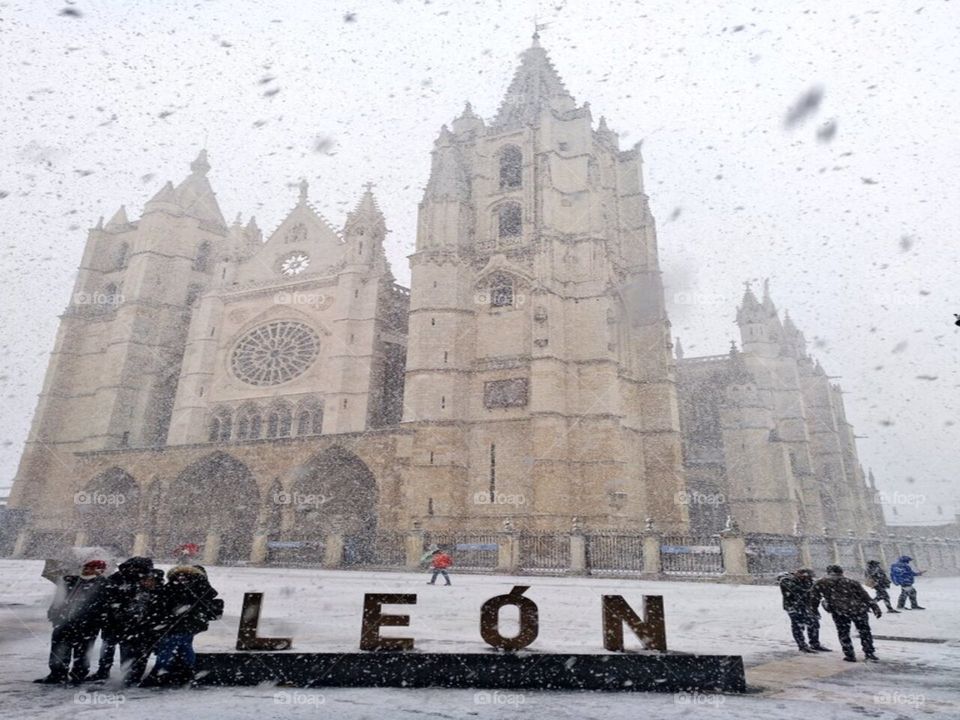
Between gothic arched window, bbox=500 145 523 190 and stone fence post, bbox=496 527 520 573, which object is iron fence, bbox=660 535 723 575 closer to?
stone fence post, bbox=496 527 520 573

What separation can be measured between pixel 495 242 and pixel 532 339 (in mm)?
5960

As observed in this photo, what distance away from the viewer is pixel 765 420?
3316 cm

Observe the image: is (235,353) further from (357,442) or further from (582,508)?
(582,508)

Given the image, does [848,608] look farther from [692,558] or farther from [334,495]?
[334,495]

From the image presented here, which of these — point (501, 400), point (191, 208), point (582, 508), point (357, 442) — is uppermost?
point (191, 208)

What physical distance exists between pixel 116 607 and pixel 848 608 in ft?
22.1

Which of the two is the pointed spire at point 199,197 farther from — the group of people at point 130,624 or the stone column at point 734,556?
the group of people at point 130,624

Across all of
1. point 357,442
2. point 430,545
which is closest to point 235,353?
point 357,442

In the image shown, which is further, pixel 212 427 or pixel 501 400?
pixel 212 427

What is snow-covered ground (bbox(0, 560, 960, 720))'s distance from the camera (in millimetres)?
4152

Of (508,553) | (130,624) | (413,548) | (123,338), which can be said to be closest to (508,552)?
(508,553)

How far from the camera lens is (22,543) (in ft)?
95.7

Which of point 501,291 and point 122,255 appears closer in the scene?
point 501,291

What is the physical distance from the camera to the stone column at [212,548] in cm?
2415
